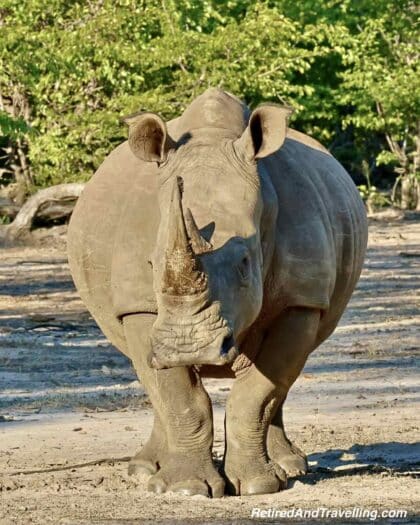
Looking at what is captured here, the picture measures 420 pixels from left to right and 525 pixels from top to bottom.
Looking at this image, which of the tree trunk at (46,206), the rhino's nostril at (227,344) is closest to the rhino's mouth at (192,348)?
the rhino's nostril at (227,344)

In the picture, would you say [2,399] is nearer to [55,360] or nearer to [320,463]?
[55,360]

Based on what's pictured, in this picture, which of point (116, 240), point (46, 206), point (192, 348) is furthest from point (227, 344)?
point (46, 206)

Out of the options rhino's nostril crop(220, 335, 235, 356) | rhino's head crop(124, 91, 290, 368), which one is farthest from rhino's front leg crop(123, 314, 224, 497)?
rhino's nostril crop(220, 335, 235, 356)

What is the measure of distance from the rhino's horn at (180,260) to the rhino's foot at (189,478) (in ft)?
4.33

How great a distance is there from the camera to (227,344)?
23.5ft

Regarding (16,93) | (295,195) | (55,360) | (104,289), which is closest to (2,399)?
(55,360)

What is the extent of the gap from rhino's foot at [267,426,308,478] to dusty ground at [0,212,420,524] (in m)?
0.08

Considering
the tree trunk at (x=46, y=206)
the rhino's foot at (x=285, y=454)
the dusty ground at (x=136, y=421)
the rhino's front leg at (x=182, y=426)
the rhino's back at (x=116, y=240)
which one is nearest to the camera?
the dusty ground at (x=136, y=421)

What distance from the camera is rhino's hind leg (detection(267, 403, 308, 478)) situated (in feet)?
29.5

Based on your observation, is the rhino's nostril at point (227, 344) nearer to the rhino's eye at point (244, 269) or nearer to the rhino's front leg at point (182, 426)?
the rhino's eye at point (244, 269)

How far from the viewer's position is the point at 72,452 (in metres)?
9.71

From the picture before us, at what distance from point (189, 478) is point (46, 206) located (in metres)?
17.9

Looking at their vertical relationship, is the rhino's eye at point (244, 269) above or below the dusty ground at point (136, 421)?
above

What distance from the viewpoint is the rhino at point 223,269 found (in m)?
7.54
